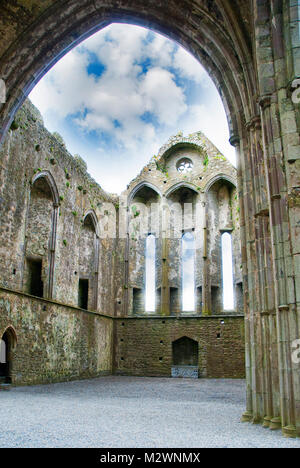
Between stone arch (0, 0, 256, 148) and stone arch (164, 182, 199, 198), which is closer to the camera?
stone arch (0, 0, 256, 148)

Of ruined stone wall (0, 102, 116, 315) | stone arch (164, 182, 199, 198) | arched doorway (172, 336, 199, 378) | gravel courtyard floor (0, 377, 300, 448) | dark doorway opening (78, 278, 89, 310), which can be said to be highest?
Answer: stone arch (164, 182, 199, 198)

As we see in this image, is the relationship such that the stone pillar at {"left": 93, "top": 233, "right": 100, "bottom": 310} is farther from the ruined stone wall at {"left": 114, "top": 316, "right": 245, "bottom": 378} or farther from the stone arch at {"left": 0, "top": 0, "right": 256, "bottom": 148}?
the stone arch at {"left": 0, "top": 0, "right": 256, "bottom": 148}

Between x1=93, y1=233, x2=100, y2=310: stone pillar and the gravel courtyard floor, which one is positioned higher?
x1=93, y1=233, x2=100, y2=310: stone pillar

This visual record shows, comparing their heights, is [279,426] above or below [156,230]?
below

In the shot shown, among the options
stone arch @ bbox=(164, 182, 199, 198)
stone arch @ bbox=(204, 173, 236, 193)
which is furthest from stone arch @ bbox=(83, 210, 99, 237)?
stone arch @ bbox=(204, 173, 236, 193)

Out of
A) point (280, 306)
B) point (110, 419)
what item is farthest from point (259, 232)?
point (110, 419)

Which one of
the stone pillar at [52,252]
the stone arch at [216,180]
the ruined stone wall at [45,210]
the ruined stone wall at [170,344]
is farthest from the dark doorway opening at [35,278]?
the stone arch at [216,180]

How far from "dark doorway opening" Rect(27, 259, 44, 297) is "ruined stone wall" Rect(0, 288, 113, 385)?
1.11 meters

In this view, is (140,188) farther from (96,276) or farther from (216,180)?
(96,276)

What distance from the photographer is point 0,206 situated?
34.3 ft

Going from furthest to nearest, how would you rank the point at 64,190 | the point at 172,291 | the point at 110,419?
the point at 172,291
the point at 64,190
the point at 110,419

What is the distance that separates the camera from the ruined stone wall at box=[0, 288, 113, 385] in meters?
10.5

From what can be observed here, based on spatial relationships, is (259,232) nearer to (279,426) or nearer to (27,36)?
(279,426)

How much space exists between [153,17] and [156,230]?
11.8 m
